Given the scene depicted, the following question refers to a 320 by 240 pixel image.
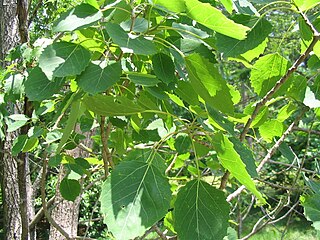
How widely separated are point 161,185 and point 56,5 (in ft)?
6.78

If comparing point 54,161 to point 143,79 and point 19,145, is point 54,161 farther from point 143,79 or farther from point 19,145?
point 143,79

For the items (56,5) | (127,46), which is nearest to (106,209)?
(127,46)

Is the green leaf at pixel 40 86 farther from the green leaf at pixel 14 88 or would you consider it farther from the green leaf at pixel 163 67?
the green leaf at pixel 14 88

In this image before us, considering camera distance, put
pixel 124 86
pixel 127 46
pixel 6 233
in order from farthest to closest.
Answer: pixel 6 233 < pixel 124 86 < pixel 127 46

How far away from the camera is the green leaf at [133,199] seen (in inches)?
24.1

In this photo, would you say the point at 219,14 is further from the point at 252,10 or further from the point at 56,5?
the point at 56,5

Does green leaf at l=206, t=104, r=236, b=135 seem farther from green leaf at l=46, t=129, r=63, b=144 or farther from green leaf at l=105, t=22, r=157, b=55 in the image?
green leaf at l=46, t=129, r=63, b=144

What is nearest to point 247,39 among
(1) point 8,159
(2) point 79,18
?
(2) point 79,18

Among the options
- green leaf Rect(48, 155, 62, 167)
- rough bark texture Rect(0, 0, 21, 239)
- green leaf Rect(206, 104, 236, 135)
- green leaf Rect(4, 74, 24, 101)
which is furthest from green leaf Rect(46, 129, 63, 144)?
rough bark texture Rect(0, 0, 21, 239)

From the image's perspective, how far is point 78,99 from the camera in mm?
714

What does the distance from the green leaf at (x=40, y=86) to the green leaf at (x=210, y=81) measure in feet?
0.76

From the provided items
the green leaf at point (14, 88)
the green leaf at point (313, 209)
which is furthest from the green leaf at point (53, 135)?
the green leaf at point (313, 209)

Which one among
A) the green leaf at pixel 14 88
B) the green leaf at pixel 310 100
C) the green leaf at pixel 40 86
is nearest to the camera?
the green leaf at pixel 40 86

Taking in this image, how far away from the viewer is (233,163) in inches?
27.0
